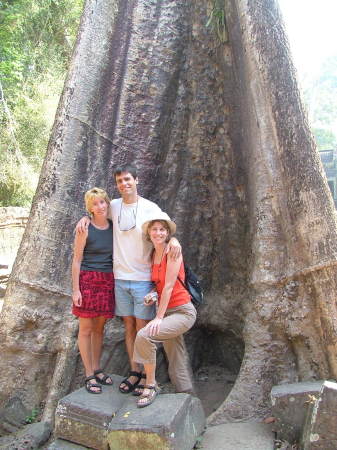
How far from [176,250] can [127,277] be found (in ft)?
1.18

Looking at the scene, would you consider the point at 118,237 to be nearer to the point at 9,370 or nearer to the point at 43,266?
the point at 43,266

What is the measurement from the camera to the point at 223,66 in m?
3.91

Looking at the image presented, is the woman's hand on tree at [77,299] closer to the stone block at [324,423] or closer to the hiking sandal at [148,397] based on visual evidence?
the hiking sandal at [148,397]

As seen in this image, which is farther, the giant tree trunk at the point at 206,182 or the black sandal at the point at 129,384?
the giant tree trunk at the point at 206,182

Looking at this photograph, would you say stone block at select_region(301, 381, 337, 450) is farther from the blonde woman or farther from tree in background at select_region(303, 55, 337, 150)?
tree in background at select_region(303, 55, 337, 150)

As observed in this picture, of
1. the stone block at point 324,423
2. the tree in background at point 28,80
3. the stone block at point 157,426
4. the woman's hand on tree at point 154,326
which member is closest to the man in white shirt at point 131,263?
the woman's hand on tree at point 154,326

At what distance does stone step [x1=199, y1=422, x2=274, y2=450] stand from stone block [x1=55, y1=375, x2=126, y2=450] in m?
0.57

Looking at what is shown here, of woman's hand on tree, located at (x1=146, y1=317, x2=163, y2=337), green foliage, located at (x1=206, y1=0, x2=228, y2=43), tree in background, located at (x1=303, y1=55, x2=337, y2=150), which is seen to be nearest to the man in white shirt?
woman's hand on tree, located at (x1=146, y1=317, x2=163, y2=337)

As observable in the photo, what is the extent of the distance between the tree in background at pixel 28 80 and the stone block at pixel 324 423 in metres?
10.8

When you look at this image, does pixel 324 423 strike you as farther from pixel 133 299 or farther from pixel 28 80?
pixel 28 80

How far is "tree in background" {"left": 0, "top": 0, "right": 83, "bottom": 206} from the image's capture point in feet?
40.9

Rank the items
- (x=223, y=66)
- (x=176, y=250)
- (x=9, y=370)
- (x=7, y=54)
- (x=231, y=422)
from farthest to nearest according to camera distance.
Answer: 1. (x=7, y=54)
2. (x=223, y=66)
3. (x=9, y=370)
4. (x=231, y=422)
5. (x=176, y=250)

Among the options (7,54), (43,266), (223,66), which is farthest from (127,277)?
(7,54)

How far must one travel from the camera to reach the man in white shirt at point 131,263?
9.95 feet
